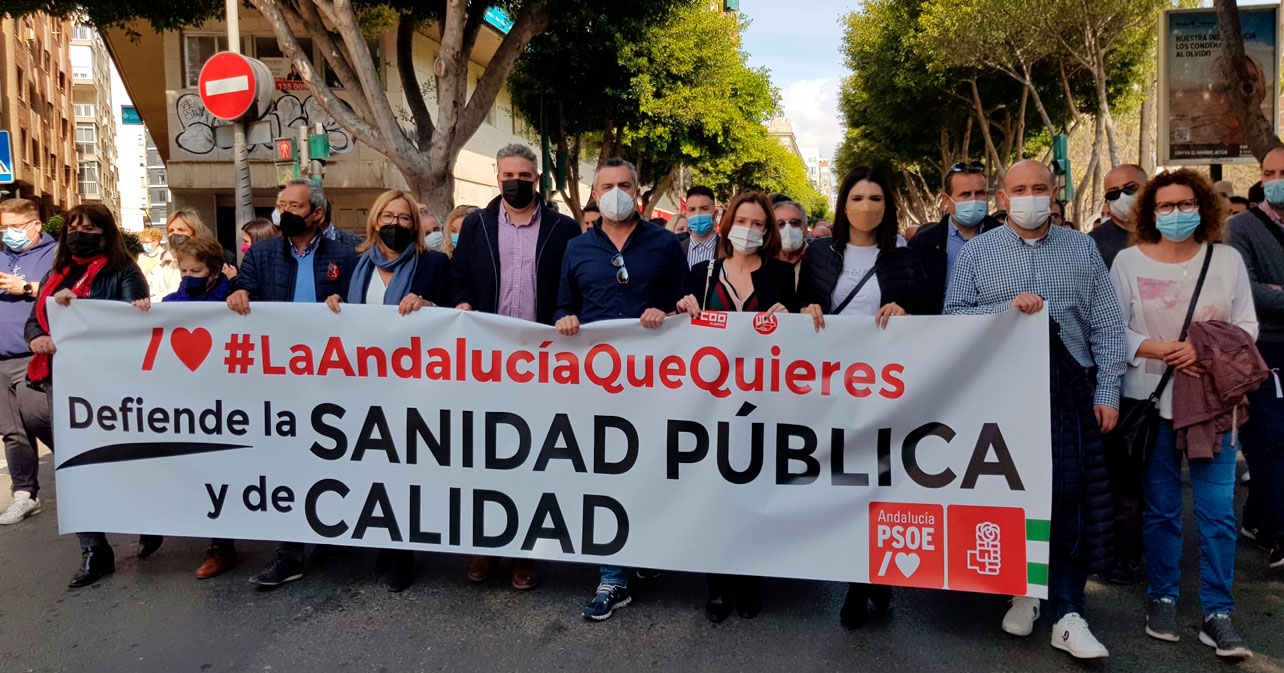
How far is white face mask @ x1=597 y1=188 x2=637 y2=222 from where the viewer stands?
434cm

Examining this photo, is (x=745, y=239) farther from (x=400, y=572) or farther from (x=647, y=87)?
(x=647, y=87)

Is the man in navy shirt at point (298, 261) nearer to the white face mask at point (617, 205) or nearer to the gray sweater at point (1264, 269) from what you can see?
the white face mask at point (617, 205)

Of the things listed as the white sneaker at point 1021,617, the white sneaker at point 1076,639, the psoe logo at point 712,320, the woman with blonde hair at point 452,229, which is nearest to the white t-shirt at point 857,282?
the psoe logo at point 712,320

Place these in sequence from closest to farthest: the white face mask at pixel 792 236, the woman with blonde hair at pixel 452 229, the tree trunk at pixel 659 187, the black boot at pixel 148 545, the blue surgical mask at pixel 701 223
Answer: the black boot at pixel 148 545, the white face mask at pixel 792 236, the blue surgical mask at pixel 701 223, the woman with blonde hair at pixel 452 229, the tree trunk at pixel 659 187

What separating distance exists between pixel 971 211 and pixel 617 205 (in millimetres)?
1963

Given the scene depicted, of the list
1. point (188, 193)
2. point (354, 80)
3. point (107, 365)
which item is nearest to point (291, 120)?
point (188, 193)

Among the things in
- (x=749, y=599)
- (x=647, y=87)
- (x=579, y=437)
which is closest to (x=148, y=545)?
(x=579, y=437)

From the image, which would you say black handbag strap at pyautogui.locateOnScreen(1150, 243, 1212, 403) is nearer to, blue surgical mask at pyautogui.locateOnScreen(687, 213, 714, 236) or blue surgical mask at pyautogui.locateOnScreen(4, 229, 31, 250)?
blue surgical mask at pyautogui.locateOnScreen(687, 213, 714, 236)

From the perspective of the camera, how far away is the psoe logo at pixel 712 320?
4012 millimetres

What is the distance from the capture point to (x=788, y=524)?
3.93 m

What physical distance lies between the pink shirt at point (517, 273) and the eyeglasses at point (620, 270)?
1.77ft

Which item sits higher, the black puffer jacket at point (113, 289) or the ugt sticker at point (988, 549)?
the black puffer jacket at point (113, 289)

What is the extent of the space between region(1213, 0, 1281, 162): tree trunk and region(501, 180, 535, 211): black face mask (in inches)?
218

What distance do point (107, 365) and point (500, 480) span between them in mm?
1985
